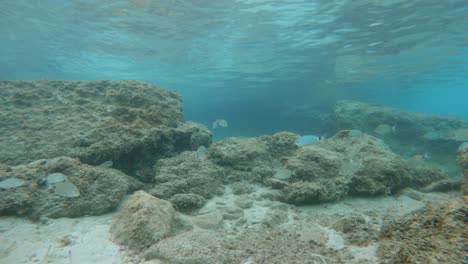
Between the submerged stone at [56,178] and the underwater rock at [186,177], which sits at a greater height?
the submerged stone at [56,178]

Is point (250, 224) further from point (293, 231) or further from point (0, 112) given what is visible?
point (0, 112)

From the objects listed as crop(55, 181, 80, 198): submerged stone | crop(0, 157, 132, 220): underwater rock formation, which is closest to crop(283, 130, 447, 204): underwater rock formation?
crop(0, 157, 132, 220): underwater rock formation

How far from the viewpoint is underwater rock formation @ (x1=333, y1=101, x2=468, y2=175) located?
15.7m

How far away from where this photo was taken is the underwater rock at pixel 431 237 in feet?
7.00

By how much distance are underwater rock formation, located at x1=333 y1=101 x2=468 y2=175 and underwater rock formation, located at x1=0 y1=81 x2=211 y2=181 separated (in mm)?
13685

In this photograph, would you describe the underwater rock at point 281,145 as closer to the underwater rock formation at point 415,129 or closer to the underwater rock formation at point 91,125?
the underwater rock formation at point 91,125

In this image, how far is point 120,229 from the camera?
12.0ft

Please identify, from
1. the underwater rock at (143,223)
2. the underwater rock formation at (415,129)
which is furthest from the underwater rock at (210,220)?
the underwater rock formation at (415,129)

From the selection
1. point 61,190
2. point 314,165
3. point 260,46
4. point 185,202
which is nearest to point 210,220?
point 185,202

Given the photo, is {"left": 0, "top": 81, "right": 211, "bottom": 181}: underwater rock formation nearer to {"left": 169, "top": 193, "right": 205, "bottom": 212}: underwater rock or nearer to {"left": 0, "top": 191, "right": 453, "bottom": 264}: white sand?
{"left": 169, "top": 193, "right": 205, "bottom": 212}: underwater rock

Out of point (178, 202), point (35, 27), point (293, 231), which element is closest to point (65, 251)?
point (178, 202)

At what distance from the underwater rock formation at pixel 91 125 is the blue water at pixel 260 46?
34.6 ft

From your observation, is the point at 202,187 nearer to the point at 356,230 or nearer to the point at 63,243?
the point at 63,243

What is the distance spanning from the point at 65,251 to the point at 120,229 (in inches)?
27.0
